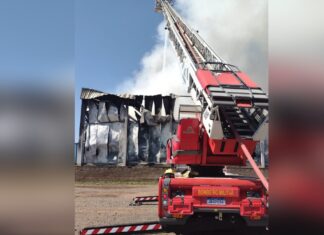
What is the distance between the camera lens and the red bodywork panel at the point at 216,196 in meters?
7.66

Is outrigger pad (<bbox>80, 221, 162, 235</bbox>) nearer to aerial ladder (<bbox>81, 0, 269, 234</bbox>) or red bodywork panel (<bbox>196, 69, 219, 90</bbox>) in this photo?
aerial ladder (<bbox>81, 0, 269, 234</bbox>)

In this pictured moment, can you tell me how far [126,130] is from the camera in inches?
1051

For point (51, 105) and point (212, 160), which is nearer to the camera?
point (51, 105)

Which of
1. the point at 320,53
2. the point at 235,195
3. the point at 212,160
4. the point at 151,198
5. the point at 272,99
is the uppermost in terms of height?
the point at 320,53

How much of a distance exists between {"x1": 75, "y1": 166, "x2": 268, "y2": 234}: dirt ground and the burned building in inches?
32.3

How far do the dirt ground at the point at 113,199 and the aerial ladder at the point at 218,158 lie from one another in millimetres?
2527

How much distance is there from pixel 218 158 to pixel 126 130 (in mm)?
18553

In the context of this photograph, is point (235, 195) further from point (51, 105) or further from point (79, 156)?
point (79, 156)

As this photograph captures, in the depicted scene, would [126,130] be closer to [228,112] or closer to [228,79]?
[228,79]

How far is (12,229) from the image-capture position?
1979mm

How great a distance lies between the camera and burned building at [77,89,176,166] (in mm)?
26578

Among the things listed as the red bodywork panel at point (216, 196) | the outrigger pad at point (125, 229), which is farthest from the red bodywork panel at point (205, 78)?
the outrigger pad at point (125, 229)

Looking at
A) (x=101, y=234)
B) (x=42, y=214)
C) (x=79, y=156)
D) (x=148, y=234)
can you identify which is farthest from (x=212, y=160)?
(x=79, y=156)

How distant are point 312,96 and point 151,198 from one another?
1370cm
